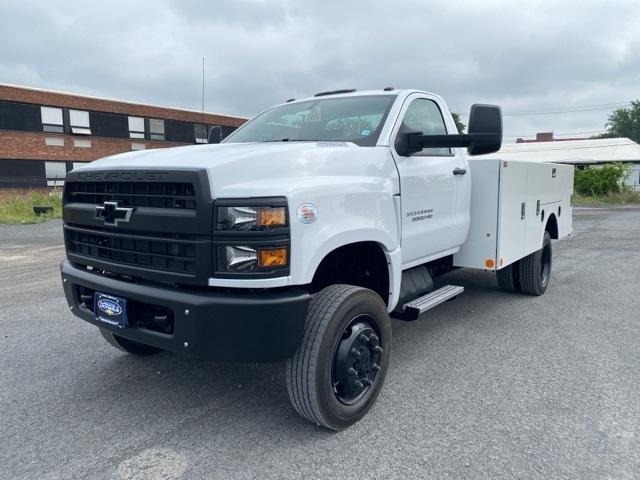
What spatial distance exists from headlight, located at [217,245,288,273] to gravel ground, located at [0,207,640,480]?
1.04 metres

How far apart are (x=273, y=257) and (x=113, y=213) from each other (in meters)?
1.03

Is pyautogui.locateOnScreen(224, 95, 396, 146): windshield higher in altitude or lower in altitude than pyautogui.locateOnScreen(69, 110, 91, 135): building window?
lower

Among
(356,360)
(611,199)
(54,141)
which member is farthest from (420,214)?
(54,141)

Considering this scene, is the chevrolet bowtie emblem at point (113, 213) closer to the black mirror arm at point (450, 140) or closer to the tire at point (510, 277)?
the black mirror arm at point (450, 140)

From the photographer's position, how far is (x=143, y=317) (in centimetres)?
287

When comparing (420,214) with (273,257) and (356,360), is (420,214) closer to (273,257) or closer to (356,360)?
(356,360)

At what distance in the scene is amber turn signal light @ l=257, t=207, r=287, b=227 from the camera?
2.46m

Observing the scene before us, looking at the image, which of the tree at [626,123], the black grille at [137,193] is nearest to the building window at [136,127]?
the black grille at [137,193]

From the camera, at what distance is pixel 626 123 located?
79.4m

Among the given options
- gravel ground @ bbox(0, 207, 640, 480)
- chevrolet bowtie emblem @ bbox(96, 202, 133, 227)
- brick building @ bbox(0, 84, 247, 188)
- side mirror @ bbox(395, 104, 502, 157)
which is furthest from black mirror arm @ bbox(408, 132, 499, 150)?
brick building @ bbox(0, 84, 247, 188)

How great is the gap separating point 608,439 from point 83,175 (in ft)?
11.4

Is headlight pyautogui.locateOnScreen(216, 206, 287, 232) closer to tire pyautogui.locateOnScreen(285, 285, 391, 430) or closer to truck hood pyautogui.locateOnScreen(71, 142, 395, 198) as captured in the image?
truck hood pyautogui.locateOnScreen(71, 142, 395, 198)

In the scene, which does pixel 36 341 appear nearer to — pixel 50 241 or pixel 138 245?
pixel 138 245

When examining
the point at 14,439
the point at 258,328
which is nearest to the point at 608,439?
the point at 258,328
